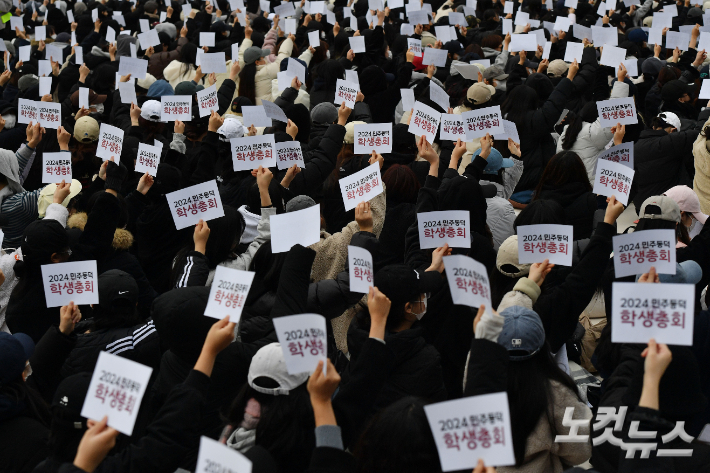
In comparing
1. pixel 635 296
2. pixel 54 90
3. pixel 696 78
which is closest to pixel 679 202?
pixel 635 296

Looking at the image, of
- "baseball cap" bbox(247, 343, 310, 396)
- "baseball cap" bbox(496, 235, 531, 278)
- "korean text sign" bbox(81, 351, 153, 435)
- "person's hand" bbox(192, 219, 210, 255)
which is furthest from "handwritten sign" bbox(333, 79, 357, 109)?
"korean text sign" bbox(81, 351, 153, 435)

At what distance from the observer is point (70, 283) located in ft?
14.3

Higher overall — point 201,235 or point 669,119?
point 201,235

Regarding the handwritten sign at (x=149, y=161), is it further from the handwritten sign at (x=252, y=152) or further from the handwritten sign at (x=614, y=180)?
the handwritten sign at (x=614, y=180)

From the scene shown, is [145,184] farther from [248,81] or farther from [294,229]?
[248,81]

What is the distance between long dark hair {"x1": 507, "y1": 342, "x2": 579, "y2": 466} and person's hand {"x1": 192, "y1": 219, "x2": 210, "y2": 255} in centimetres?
216

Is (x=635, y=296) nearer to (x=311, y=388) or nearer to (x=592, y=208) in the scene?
(x=311, y=388)

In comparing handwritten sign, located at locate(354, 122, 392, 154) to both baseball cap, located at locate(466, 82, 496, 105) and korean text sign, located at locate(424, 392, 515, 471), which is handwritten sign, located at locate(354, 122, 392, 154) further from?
korean text sign, located at locate(424, 392, 515, 471)

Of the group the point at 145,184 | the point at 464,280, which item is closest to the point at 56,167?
the point at 145,184

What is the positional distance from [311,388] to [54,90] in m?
9.17

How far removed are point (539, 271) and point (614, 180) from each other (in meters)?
1.35

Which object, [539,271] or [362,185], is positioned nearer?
[539,271]

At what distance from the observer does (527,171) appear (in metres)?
7.41

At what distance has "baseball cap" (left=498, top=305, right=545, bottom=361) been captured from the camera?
3.17 metres
